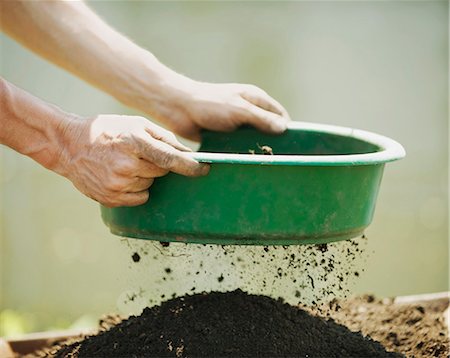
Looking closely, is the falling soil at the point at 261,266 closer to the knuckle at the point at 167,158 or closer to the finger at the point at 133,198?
the finger at the point at 133,198

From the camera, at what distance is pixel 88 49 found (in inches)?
84.0

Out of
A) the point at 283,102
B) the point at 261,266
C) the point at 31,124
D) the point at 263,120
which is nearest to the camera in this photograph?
the point at 31,124

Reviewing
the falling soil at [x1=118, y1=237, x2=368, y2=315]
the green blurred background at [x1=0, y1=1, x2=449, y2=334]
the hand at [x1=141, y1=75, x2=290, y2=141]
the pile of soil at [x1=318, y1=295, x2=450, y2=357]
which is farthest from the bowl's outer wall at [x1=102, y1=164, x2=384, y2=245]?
the green blurred background at [x1=0, y1=1, x2=449, y2=334]

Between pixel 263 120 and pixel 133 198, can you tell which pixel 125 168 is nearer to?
pixel 133 198

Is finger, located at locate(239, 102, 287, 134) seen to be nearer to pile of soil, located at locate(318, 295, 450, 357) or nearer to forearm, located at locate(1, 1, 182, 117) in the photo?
forearm, located at locate(1, 1, 182, 117)

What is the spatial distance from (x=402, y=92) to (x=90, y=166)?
245cm

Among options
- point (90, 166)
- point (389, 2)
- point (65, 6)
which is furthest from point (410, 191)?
point (90, 166)

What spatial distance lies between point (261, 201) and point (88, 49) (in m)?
0.80

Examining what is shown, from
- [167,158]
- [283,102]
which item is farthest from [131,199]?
[283,102]

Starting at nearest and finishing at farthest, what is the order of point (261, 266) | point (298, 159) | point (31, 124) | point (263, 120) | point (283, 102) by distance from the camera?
point (298, 159) → point (31, 124) → point (261, 266) → point (263, 120) → point (283, 102)

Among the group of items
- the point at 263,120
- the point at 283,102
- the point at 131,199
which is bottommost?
the point at 131,199

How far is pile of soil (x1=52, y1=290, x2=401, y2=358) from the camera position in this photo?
1.74 meters

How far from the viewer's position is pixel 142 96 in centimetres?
218

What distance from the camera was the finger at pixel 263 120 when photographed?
6.86 ft
